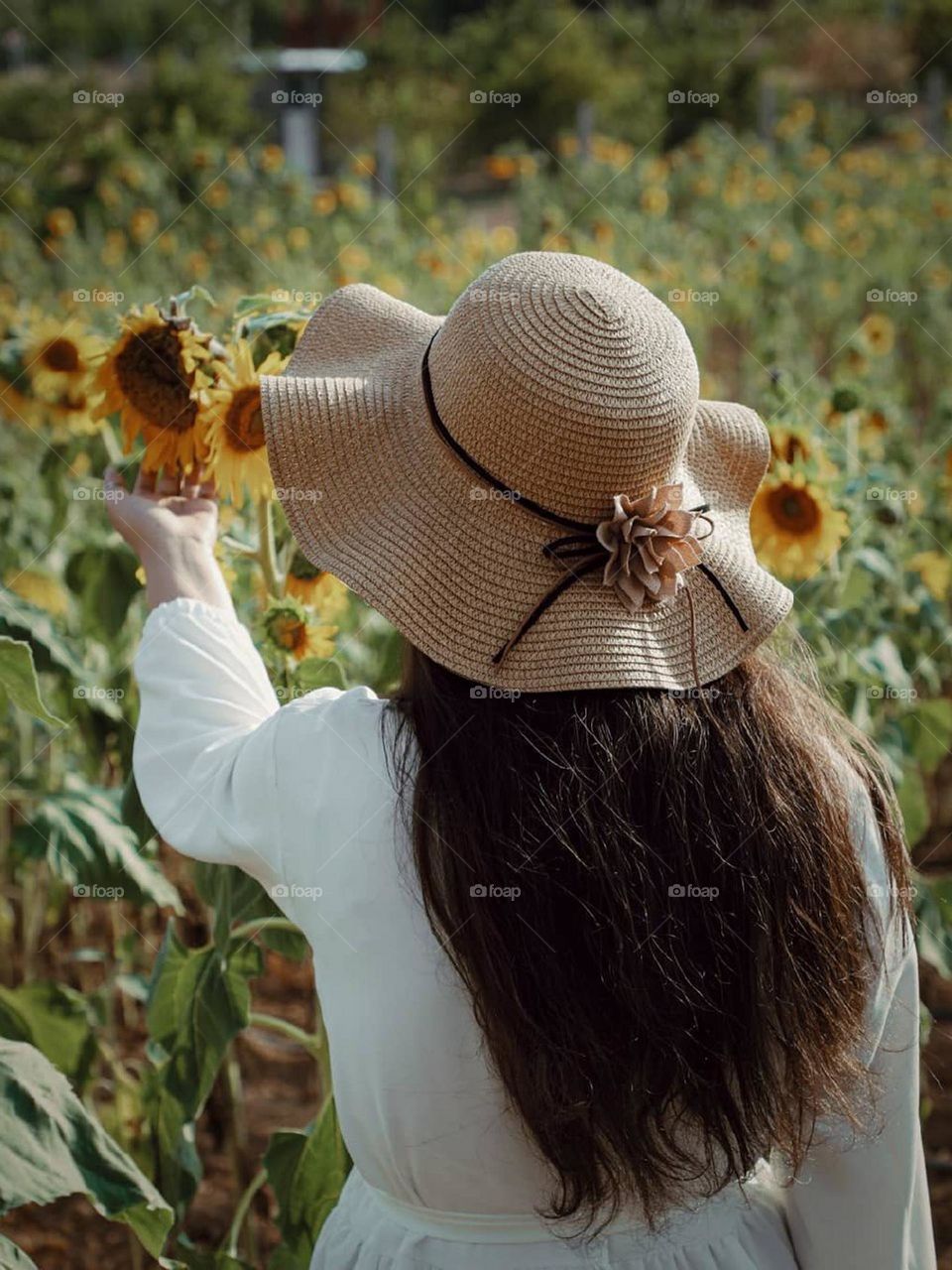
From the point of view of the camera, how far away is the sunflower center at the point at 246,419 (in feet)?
4.91

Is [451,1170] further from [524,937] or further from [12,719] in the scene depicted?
[12,719]

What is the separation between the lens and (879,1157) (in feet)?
3.82

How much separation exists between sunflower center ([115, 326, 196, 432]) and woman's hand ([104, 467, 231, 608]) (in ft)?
0.30

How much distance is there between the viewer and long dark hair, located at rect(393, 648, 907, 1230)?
1000 mm

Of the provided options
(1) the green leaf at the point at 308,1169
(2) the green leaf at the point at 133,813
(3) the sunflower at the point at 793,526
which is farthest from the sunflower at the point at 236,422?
(3) the sunflower at the point at 793,526

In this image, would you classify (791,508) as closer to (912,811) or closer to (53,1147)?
(912,811)

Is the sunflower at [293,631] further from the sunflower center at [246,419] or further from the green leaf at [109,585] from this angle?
the green leaf at [109,585]

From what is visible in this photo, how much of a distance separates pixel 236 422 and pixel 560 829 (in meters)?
0.71

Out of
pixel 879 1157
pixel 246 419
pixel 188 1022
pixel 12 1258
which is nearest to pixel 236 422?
pixel 246 419

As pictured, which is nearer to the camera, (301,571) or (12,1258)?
(12,1258)

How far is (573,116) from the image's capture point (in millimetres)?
12148

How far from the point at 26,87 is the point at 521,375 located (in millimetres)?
11606

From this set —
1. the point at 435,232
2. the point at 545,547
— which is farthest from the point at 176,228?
the point at 545,547

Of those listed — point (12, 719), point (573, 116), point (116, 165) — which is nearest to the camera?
point (12, 719)
